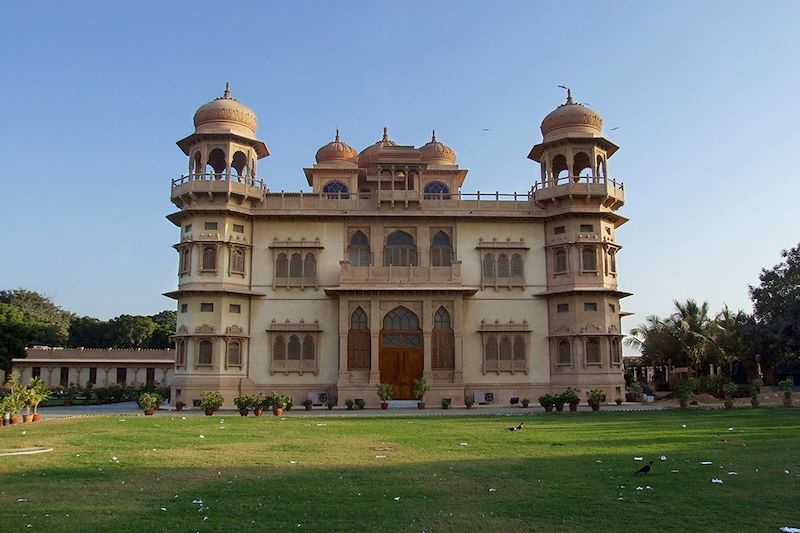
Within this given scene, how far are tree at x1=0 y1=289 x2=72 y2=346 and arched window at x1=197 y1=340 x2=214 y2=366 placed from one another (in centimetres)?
4287

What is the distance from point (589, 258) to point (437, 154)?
41.0 feet

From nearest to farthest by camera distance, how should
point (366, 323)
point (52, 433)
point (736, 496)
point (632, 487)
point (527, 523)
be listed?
point (527, 523), point (736, 496), point (632, 487), point (52, 433), point (366, 323)

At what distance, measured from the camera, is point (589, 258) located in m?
36.3

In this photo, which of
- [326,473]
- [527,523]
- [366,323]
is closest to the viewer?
[527,523]

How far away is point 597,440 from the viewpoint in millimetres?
16953

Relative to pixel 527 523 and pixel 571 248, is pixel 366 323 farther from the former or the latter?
pixel 527 523

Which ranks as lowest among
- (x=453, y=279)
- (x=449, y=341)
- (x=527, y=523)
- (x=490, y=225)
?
(x=527, y=523)

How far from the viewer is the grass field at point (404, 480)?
8422 mm

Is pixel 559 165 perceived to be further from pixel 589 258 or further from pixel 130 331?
pixel 130 331

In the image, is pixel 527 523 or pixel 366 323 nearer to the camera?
pixel 527 523

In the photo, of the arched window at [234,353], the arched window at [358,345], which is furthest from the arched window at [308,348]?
the arched window at [234,353]

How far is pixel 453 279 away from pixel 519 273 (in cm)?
373

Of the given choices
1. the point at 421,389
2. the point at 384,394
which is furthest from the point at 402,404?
the point at 384,394

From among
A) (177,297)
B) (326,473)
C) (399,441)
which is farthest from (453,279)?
(326,473)
